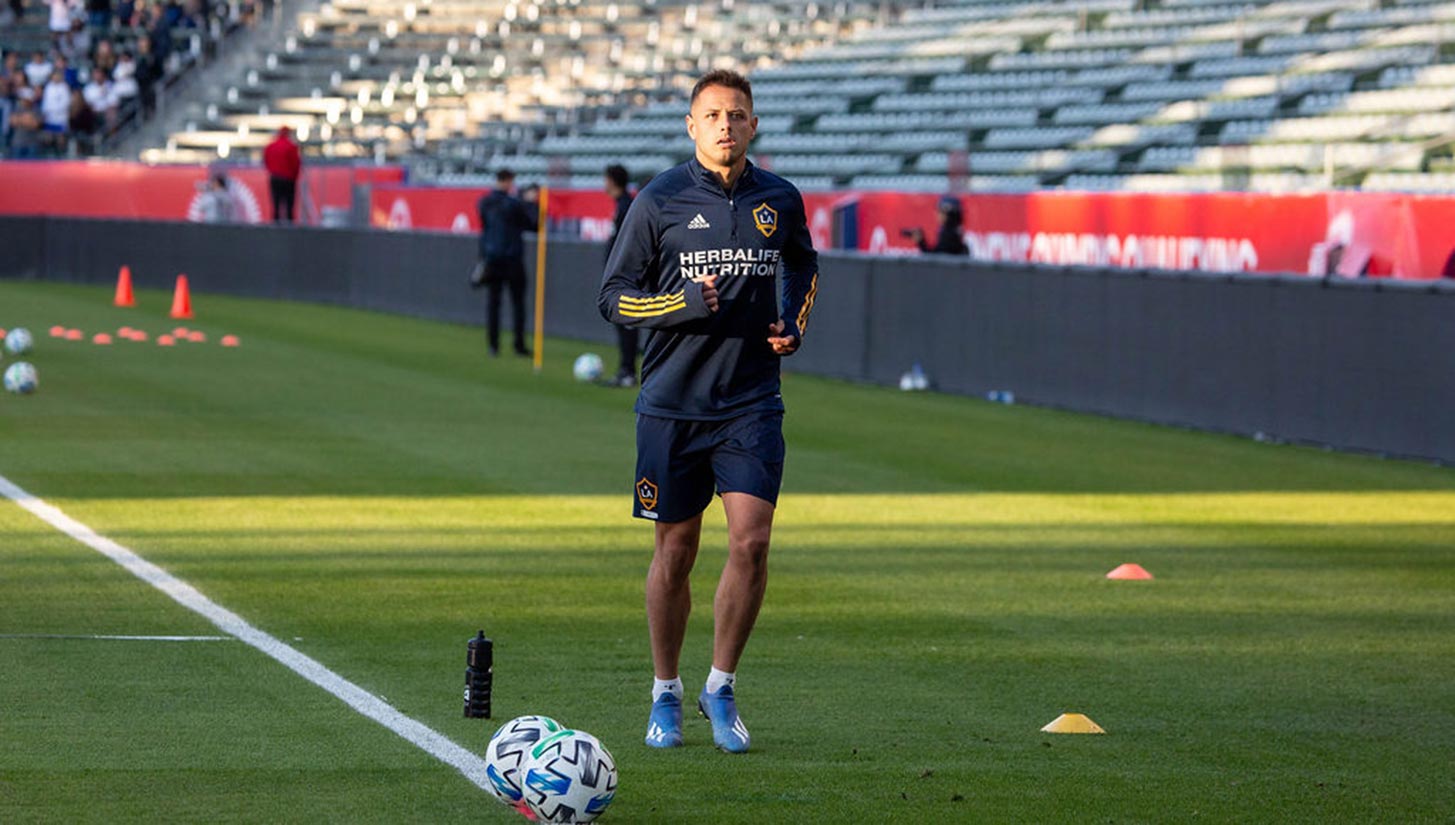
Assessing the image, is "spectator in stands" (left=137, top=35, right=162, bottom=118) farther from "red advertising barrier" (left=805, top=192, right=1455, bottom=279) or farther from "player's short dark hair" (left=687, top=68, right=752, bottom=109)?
"player's short dark hair" (left=687, top=68, right=752, bottom=109)

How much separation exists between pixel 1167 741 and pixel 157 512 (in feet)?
24.3

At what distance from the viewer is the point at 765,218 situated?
7.79m

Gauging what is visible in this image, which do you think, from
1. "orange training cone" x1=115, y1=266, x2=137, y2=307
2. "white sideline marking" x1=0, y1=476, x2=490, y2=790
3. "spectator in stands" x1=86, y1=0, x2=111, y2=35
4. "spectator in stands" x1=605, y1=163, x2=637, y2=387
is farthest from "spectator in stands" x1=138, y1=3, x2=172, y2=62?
"white sideline marking" x1=0, y1=476, x2=490, y2=790

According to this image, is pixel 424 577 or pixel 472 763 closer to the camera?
pixel 472 763

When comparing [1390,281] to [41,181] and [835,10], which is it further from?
[41,181]

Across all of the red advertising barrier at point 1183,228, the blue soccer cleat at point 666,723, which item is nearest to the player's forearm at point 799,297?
the blue soccer cleat at point 666,723

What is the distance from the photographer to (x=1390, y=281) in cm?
1867

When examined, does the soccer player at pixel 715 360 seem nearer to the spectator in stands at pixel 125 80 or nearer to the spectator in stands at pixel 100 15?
the spectator in stands at pixel 125 80

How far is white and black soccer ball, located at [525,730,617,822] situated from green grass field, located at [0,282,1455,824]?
0.22 meters

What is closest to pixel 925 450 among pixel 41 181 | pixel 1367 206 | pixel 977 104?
pixel 1367 206

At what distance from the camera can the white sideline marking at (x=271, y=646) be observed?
764 centimetres

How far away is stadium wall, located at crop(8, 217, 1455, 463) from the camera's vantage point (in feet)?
60.5

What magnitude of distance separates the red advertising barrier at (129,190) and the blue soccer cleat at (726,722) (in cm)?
3487

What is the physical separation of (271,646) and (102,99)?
4176 centimetres
